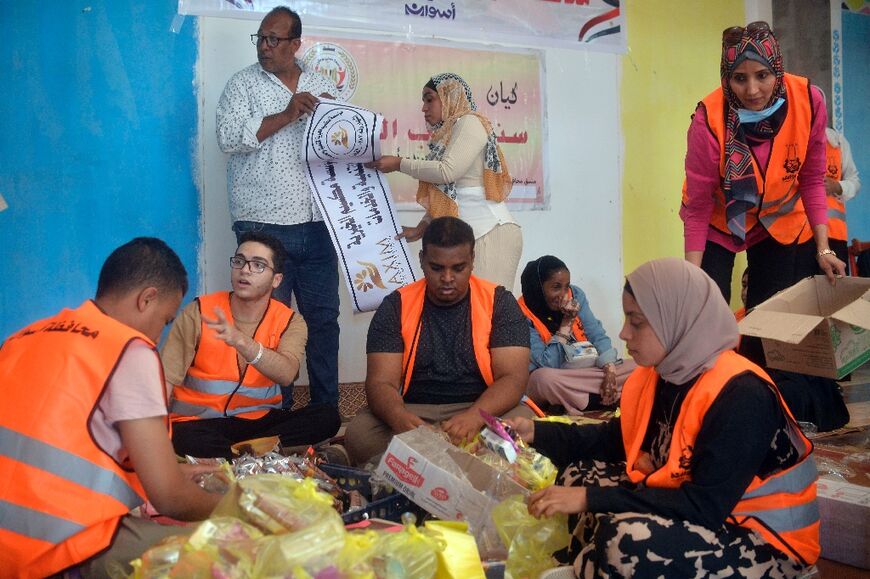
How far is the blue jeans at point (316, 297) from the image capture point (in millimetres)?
4172

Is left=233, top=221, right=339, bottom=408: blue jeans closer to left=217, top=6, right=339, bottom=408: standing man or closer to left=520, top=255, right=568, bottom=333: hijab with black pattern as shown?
left=217, top=6, right=339, bottom=408: standing man

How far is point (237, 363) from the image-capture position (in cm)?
328

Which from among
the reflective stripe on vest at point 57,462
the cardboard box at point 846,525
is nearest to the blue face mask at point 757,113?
the cardboard box at point 846,525

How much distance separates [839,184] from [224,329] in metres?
3.82

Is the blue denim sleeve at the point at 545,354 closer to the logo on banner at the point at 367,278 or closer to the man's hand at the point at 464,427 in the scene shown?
the logo on banner at the point at 367,278

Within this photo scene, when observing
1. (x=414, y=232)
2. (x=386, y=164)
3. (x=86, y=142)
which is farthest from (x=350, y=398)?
(x=86, y=142)

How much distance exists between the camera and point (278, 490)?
5.54 feet

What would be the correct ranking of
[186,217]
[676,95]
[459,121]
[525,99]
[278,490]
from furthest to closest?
1. [676,95]
2. [525,99]
3. [186,217]
4. [459,121]
5. [278,490]

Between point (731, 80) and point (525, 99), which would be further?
point (525, 99)

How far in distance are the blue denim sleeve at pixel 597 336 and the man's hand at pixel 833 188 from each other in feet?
5.17

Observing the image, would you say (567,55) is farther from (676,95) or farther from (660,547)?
(660,547)

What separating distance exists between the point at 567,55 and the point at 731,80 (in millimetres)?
2620

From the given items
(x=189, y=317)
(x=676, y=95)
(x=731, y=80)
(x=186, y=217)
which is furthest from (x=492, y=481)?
(x=676, y=95)

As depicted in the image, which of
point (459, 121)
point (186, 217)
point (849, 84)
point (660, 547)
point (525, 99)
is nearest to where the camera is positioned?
point (660, 547)
